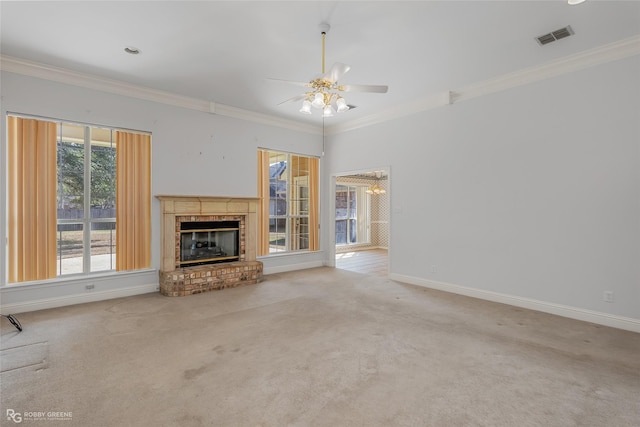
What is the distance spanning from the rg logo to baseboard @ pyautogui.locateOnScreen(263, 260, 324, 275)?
4.23 meters

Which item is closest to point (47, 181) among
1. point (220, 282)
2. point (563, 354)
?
point (220, 282)

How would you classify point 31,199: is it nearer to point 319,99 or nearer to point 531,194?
point 319,99

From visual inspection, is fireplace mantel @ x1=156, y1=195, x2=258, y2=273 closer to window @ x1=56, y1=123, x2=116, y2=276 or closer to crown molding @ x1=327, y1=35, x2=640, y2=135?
window @ x1=56, y1=123, x2=116, y2=276

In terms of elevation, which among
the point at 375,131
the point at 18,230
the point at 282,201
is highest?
the point at 375,131

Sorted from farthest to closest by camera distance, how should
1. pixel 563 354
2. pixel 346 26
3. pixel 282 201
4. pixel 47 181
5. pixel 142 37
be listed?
pixel 282 201
pixel 47 181
pixel 142 37
pixel 346 26
pixel 563 354

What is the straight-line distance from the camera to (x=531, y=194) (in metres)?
4.12

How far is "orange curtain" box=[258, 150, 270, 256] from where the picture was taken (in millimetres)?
6172

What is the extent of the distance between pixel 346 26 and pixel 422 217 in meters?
3.29

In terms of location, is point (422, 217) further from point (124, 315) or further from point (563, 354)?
point (124, 315)

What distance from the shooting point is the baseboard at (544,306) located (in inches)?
136

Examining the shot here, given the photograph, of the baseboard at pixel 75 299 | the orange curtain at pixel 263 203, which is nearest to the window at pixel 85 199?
the baseboard at pixel 75 299

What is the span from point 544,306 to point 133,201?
5800mm

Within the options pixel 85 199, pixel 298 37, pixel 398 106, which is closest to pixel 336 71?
pixel 298 37

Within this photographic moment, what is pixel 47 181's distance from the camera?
4086mm
